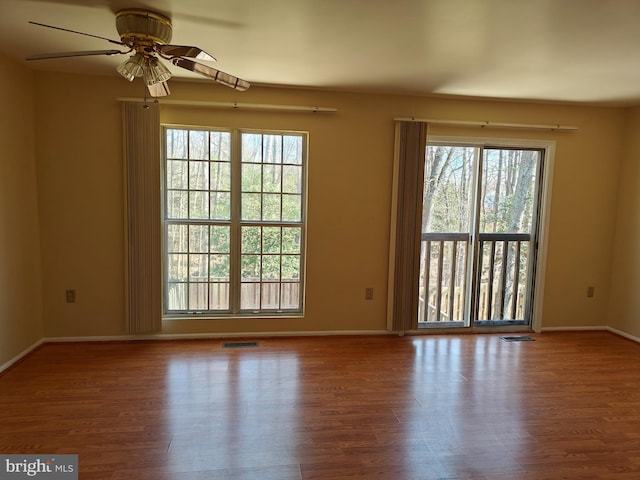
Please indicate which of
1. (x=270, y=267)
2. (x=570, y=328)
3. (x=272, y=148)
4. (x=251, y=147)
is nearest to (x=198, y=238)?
(x=270, y=267)

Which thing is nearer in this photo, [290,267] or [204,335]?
[204,335]

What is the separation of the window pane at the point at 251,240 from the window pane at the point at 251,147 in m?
0.67

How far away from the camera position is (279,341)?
12.7ft

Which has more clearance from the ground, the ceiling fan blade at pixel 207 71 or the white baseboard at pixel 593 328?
the ceiling fan blade at pixel 207 71

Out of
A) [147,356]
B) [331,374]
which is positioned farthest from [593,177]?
[147,356]

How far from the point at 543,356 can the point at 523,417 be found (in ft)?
4.20

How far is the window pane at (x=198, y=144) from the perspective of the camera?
3.76m

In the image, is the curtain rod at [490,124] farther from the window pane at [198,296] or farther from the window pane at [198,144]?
the window pane at [198,296]

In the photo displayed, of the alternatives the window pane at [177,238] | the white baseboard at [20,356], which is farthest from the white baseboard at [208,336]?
the window pane at [177,238]

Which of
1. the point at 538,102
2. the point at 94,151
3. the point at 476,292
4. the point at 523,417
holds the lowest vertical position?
the point at 523,417

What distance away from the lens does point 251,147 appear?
386cm

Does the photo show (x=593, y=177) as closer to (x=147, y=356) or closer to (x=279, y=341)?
(x=279, y=341)

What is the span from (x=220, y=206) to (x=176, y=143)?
27.8 inches

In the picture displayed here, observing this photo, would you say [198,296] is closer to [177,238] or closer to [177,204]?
[177,238]
